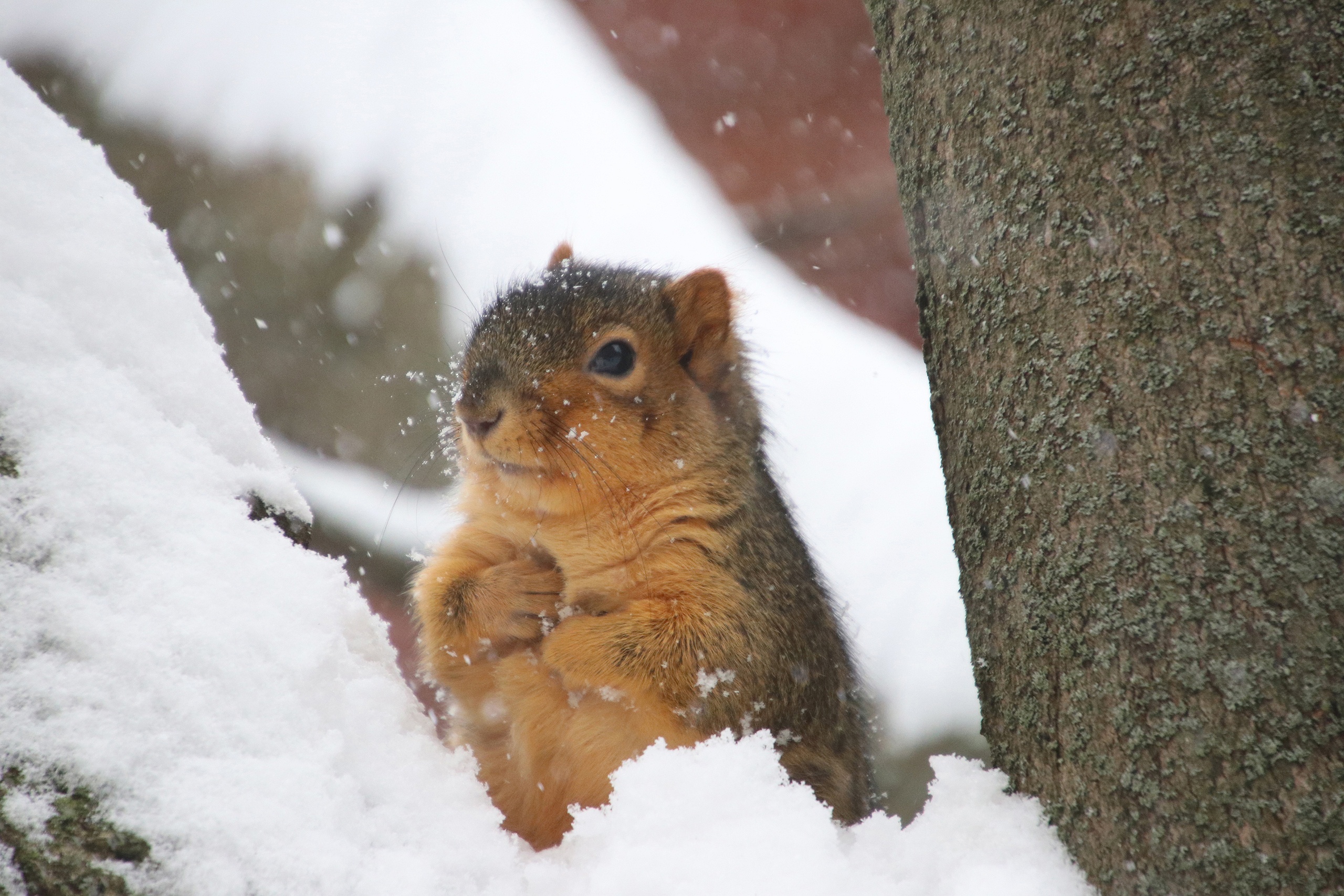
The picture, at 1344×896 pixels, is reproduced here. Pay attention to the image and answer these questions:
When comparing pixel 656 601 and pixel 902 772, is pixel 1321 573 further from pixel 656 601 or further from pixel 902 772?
pixel 902 772

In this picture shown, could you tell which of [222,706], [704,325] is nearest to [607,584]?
[704,325]

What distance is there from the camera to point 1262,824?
0.80 metres

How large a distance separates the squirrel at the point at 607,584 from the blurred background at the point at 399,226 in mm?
490

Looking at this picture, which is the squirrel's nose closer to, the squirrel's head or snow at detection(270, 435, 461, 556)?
the squirrel's head

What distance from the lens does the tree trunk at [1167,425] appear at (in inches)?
31.9

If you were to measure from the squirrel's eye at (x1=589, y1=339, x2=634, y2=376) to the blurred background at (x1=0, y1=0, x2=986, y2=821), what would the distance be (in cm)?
55

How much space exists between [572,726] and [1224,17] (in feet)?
4.07

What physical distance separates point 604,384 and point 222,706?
0.99 meters

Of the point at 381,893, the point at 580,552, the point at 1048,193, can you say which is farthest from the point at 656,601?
the point at 1048,193

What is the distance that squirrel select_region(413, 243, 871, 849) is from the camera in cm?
154

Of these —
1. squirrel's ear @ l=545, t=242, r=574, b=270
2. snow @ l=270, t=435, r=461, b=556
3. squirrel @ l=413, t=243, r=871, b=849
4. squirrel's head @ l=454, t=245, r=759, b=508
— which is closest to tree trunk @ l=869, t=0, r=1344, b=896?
squirrel @ l=413, t=243, r=871, b=849

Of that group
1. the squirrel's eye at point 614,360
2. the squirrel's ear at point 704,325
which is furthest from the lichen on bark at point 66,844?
the squirrel's ear at point 704,325

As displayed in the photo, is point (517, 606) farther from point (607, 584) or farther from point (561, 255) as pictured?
point (561, 255)

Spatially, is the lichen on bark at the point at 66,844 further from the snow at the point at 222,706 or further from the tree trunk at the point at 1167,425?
the tree trunk at the point at 1167,425
